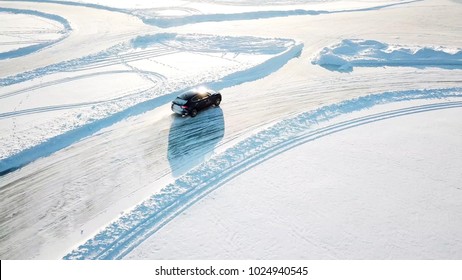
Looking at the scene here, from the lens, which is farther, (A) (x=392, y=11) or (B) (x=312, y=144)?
(A) (x=392, y=11)

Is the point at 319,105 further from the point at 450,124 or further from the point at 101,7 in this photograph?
the point at 101,7

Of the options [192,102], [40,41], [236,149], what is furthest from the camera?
[40,41]

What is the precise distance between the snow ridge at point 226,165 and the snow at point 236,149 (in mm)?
68

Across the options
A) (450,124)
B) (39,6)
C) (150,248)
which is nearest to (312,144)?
(450,124)

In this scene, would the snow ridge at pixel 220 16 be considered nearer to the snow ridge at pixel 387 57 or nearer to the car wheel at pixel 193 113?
the snow ridge at pixel 387 57

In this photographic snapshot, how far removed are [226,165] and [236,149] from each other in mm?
1270

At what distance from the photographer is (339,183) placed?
13.8 m

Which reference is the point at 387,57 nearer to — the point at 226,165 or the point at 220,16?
the point at 226,165

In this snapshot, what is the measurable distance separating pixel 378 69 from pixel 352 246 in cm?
1786

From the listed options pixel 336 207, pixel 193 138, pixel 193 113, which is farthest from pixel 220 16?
pixel 336 207

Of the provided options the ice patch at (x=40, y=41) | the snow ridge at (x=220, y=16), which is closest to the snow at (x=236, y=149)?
the ice patch at (x=40, y=41)

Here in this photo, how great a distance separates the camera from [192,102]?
60.9ft

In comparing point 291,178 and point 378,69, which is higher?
point 378,69

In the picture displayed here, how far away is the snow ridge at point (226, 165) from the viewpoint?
443 inches
